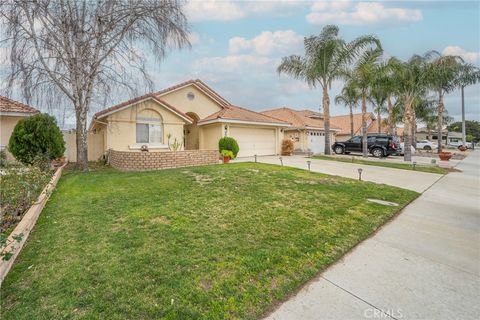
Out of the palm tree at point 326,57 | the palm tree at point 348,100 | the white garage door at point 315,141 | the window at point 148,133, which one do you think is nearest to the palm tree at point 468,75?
the palm tree at point 348,100

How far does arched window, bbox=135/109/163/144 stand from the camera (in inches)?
575

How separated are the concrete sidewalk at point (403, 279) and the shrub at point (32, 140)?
459 inches

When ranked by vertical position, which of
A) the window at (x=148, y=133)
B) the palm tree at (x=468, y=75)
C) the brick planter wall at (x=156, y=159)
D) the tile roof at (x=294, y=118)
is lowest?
the brick planter wall at (x=156, y=159)

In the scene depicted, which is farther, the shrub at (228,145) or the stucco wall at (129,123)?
the shrub at (228,145)

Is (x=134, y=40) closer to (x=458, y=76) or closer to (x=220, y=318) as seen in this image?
(x=220, y=318)

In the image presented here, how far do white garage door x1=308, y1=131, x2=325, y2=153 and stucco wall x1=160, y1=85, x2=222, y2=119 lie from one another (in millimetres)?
9889

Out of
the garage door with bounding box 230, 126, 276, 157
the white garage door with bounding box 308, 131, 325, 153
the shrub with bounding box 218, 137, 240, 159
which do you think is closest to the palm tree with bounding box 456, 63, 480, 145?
the white garage door with bounding box 308, 131, 325, 153

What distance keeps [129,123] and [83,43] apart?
4.67 meters

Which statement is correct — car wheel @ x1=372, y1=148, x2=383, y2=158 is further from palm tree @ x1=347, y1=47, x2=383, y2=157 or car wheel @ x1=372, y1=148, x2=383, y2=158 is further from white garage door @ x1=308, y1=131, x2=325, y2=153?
white garage door @ x1=308, y1=131, x2=325, y2=153

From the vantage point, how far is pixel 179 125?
628 inches

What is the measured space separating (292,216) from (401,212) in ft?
9.66

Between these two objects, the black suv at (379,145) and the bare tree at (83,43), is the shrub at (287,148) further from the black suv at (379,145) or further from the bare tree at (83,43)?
the bare tree at (83,43)

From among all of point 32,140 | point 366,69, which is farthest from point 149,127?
point 366,69

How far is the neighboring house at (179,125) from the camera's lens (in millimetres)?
14000
